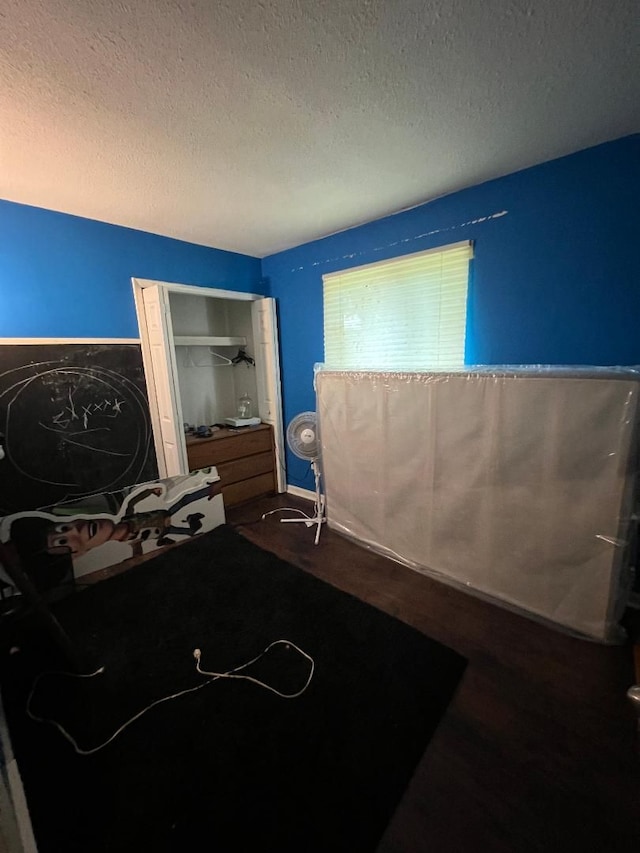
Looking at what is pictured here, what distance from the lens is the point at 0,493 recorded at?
209 cm

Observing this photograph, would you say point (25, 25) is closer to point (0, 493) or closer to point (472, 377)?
point (472, 377)

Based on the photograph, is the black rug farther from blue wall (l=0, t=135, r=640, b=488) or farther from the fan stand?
blue wall (l=0, t=135, r=640, b=488)

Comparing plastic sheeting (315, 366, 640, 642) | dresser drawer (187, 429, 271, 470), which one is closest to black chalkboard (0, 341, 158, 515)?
dresser drawer (187, 429, 271, 470)

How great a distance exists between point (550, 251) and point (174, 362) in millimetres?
2703

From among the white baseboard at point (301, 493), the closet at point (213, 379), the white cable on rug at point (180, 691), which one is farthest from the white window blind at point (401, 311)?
the white cable on rug at point (180, 691)

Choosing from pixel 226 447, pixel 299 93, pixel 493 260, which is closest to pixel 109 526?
pixel 226 447

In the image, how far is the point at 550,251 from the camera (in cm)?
179

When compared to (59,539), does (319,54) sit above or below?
above

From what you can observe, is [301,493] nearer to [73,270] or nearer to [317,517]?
[317,517]

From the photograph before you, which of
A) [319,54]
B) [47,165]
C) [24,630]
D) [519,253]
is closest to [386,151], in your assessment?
[319,54]

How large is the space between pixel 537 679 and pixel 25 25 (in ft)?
9.86

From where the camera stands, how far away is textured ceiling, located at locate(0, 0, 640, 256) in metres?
0.94

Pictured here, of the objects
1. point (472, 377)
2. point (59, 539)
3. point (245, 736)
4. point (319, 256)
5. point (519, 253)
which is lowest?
point (245, 736)

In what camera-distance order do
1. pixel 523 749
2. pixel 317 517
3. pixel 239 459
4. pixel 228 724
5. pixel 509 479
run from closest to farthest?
pixel 523 749 < pixel 228 724 < pixel 509 479 < pixel 317 517 < pixel 239 459
